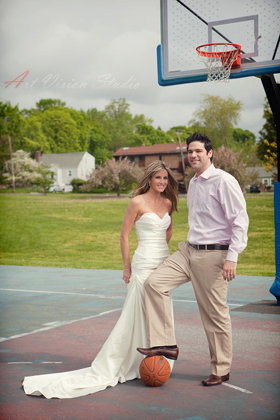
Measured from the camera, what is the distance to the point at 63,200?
98.4ft

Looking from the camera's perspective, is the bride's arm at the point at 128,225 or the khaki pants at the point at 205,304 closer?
the khaki pants at the point at 205,304

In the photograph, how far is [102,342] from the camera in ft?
20.3

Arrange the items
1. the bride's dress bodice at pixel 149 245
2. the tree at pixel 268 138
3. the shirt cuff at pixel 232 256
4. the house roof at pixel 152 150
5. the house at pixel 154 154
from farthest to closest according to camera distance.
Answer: the house roof at pixel 152 150, the house at pixel 154 154, the tree at pixel 268 138, the bride's dress bodice at pixel 149 245, the shirt cuff at pixel 232 256

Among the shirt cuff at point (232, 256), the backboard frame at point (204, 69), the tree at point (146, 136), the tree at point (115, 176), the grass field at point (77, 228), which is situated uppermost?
the tree at point (146, 136)

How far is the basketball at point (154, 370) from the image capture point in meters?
4.48

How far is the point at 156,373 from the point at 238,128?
113 ft

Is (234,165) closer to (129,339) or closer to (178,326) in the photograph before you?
(178,326)

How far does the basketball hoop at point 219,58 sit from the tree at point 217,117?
2836cm

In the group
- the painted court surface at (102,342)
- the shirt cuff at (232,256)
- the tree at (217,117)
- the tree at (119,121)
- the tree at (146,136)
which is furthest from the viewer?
the tree at (119,121)

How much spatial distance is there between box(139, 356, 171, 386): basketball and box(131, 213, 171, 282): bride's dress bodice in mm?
735

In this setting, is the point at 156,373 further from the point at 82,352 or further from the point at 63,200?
the point at 63,200

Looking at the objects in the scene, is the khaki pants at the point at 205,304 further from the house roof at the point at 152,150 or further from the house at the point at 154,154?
the house roof at the point at 152,150

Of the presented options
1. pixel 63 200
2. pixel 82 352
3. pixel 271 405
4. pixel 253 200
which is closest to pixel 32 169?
pixel 63 200

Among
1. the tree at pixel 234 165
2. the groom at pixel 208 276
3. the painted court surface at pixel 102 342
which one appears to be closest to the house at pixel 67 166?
the tree at pixel 234 165
